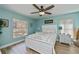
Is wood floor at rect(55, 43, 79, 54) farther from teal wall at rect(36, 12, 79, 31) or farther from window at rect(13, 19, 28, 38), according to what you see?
window at rect(13, 19, 28, 38)

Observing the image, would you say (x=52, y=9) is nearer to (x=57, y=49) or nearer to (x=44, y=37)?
(x=44, y=37)

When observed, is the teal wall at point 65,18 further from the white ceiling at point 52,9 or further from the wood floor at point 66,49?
the wood floor at point 66,49

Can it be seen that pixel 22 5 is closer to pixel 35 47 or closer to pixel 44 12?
pixel 44 12

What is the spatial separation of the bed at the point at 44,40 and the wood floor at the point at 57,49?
88mm

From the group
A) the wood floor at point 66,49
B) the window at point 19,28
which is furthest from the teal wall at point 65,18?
the wood floor at point 66,49

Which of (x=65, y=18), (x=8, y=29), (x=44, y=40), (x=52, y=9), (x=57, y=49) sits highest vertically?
(x=52, y=9)

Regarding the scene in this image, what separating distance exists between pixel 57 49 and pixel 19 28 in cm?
91

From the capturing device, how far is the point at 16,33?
6.27ft

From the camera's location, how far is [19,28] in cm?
193

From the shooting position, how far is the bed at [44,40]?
1791 mm

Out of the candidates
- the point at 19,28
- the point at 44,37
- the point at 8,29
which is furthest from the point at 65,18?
the point at 8,29

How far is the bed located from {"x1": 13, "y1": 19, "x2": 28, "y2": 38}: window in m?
0.16
